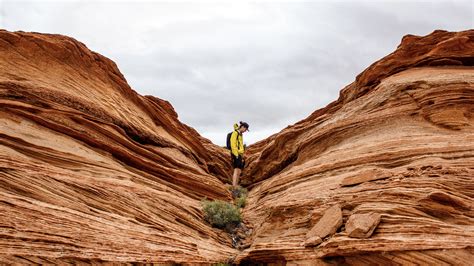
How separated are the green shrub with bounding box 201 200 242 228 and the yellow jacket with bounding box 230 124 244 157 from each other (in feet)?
25.4

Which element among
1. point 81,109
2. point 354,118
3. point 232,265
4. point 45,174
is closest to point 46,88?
point 81,109

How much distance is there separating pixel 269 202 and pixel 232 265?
4.08 m

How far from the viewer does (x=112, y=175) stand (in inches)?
632

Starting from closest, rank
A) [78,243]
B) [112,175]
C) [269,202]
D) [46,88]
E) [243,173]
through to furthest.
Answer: [78,243] < [112,175] < [46,88] < [269,202] < [243,173]

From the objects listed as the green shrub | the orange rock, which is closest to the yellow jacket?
the green shrub

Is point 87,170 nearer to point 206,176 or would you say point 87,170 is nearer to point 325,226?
point 206,176

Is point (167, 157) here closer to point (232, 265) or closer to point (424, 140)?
point (232, 265)

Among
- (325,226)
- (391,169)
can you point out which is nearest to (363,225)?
(325,226)

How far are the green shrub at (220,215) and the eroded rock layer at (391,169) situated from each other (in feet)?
2.73

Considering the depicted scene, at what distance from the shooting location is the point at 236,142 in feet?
84.7

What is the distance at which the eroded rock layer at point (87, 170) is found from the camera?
11.4m

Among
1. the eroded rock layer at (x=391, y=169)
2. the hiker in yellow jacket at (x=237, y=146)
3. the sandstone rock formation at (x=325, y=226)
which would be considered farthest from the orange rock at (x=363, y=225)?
the hiker in yellow jacket at (x=237, y=146)

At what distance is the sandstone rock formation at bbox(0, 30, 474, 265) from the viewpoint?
11.6m

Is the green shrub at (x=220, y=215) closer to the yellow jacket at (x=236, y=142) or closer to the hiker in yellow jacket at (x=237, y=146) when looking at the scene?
the hiker in yellow jacket at (x=237, y=146)
